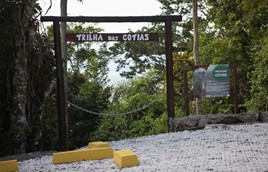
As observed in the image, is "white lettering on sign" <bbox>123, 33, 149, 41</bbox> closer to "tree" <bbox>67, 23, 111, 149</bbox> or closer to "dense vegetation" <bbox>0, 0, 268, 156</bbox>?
"dense vegetation" <bbox>0, 0, 268, 156</bbox>

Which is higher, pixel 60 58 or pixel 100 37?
pixel 100 37

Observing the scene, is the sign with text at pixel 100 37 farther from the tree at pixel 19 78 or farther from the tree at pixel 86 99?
the tree at pixel 86 99

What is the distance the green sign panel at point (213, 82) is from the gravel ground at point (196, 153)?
2.81ft

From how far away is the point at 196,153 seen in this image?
550 centimetres

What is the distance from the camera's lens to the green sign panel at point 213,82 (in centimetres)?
828

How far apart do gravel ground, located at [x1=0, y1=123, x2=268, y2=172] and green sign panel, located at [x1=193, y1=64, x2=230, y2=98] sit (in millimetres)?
856

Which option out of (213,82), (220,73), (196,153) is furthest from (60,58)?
(196,153)

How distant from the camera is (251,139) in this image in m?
6.18

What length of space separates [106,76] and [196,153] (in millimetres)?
12390

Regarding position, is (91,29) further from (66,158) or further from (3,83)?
(66,158)

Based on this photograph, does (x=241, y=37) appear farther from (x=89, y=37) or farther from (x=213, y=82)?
(x=89, y=37)

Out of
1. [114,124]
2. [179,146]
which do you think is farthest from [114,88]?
[179,146]

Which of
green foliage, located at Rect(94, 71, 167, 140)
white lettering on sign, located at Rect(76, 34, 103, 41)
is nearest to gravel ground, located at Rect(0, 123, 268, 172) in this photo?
white lettering on sign, located at Rect(76, 34, 103, 41)

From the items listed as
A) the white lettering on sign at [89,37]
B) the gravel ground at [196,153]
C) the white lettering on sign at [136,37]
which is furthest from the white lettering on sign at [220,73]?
the white lettering on sign at [89,37]
